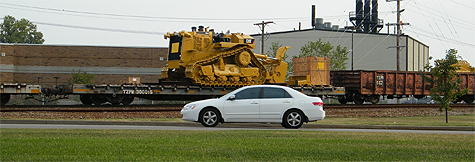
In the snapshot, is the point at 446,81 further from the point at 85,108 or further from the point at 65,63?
the point at 65,63

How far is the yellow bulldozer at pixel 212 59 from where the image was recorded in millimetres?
21156

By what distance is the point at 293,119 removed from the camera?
Result: 13547mm

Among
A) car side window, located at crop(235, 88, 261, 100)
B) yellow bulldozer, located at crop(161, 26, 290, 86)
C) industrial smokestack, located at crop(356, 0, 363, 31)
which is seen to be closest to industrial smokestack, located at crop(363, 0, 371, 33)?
industrial smokestack, located at crop(356, 0, 363, 31)

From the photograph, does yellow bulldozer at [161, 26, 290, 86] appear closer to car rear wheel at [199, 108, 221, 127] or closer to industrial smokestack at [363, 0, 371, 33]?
car rear wheel at [199, 108, 221, 127]

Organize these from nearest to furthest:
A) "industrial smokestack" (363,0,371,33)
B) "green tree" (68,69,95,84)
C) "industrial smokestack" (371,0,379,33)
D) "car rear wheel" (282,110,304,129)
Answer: "car rear wheel" (282,110,304,129) < "green tree" (68,69,95,84) < "industrial smokestack" (363,0,371,33) < "industrial smokestack" (371,0,379,33)

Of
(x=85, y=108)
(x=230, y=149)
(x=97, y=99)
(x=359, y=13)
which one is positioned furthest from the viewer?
(x=359, y=13)

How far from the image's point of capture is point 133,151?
7152mm

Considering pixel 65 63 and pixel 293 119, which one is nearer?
pixel 293 119

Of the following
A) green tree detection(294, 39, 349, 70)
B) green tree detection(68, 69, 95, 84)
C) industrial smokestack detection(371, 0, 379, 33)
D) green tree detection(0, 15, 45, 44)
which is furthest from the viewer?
green tree detection(0, 15, 45, 44)

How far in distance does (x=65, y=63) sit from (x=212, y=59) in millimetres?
30470

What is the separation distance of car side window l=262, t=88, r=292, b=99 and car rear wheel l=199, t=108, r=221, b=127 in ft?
4.74

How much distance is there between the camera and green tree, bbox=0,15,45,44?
289 ft

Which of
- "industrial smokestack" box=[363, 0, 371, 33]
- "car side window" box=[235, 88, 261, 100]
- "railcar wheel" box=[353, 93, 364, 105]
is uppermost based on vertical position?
"industrial smokestack" box=[363, 0, 371, 33]

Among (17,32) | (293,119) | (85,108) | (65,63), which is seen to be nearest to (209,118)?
(293,119)
